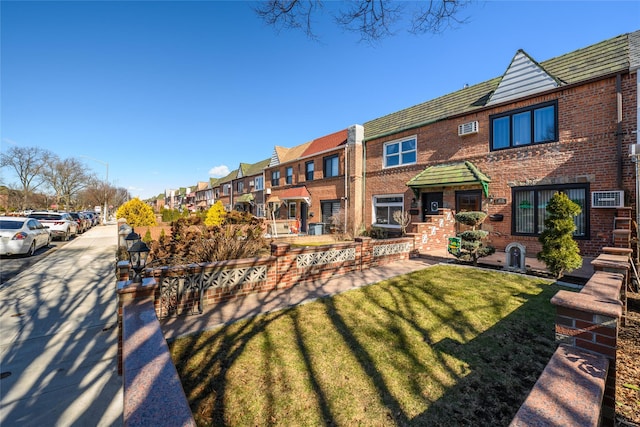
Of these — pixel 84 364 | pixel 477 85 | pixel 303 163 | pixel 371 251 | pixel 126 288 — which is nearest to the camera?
pixel 126 288

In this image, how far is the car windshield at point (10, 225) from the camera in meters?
11.3

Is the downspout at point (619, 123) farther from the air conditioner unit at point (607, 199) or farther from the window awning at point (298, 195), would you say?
the window awning at point (298, 195)

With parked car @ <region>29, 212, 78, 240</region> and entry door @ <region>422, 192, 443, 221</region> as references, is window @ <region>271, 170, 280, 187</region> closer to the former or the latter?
parked car @ <region>29, 212, 78, 240</region>

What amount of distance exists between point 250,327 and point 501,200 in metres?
10.6

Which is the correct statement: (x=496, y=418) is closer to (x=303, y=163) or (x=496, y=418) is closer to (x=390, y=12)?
(x=390, y=12)

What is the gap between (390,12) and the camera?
5.17m

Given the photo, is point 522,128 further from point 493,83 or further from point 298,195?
point 298,195

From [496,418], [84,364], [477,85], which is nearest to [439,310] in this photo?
[496,418]

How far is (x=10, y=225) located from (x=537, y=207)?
2099cm

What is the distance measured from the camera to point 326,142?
21.8m

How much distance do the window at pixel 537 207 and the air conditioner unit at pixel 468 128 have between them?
300 centimetres

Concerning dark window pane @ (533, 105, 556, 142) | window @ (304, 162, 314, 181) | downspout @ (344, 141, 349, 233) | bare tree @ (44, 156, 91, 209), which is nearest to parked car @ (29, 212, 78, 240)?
window @ (304, 162, 314, 181)

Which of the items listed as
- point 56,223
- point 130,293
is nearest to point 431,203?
point 130,293

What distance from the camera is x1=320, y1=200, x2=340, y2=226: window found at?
19212 mm
